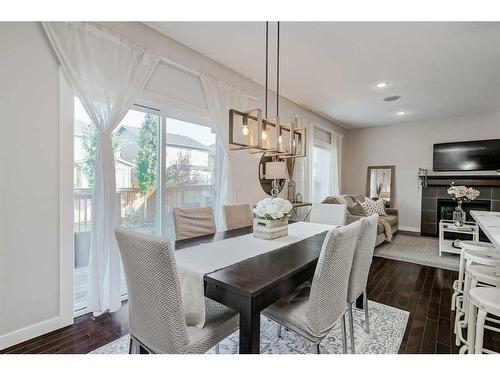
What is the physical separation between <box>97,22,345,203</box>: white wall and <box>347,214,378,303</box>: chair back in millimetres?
1988

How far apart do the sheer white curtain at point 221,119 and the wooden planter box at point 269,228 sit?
3.79 ft

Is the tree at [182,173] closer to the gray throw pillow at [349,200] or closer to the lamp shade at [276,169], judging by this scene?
the lamp shade at [276,169]

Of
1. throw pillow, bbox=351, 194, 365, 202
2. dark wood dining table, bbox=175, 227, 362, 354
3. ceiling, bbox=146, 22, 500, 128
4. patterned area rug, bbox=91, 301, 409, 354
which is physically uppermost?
ceiling, bbox=146, 22, 500, 128

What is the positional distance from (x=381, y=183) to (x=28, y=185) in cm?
683

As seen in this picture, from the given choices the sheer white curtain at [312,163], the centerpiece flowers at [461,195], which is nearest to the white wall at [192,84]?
the sheer white curtain at [312,163]

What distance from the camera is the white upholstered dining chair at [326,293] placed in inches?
52.6

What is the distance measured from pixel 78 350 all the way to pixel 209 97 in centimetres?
272

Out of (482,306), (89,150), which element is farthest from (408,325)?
(89,150)

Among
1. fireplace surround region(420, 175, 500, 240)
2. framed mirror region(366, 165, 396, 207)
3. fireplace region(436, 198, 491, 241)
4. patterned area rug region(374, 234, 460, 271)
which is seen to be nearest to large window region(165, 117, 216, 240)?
patterned area rug region(374, 234, 460, 271)

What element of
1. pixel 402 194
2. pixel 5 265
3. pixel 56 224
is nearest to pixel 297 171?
pixel 402 194

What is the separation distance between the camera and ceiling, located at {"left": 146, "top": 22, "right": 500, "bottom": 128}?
8.32 feet

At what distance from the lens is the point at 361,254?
1.75m

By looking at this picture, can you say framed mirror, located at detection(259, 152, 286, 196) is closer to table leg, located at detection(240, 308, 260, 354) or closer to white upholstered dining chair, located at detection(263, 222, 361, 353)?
white upholstered dining chair, located at detection(263, 222, 361, 353)

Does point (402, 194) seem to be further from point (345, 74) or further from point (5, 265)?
point (5, 265)
